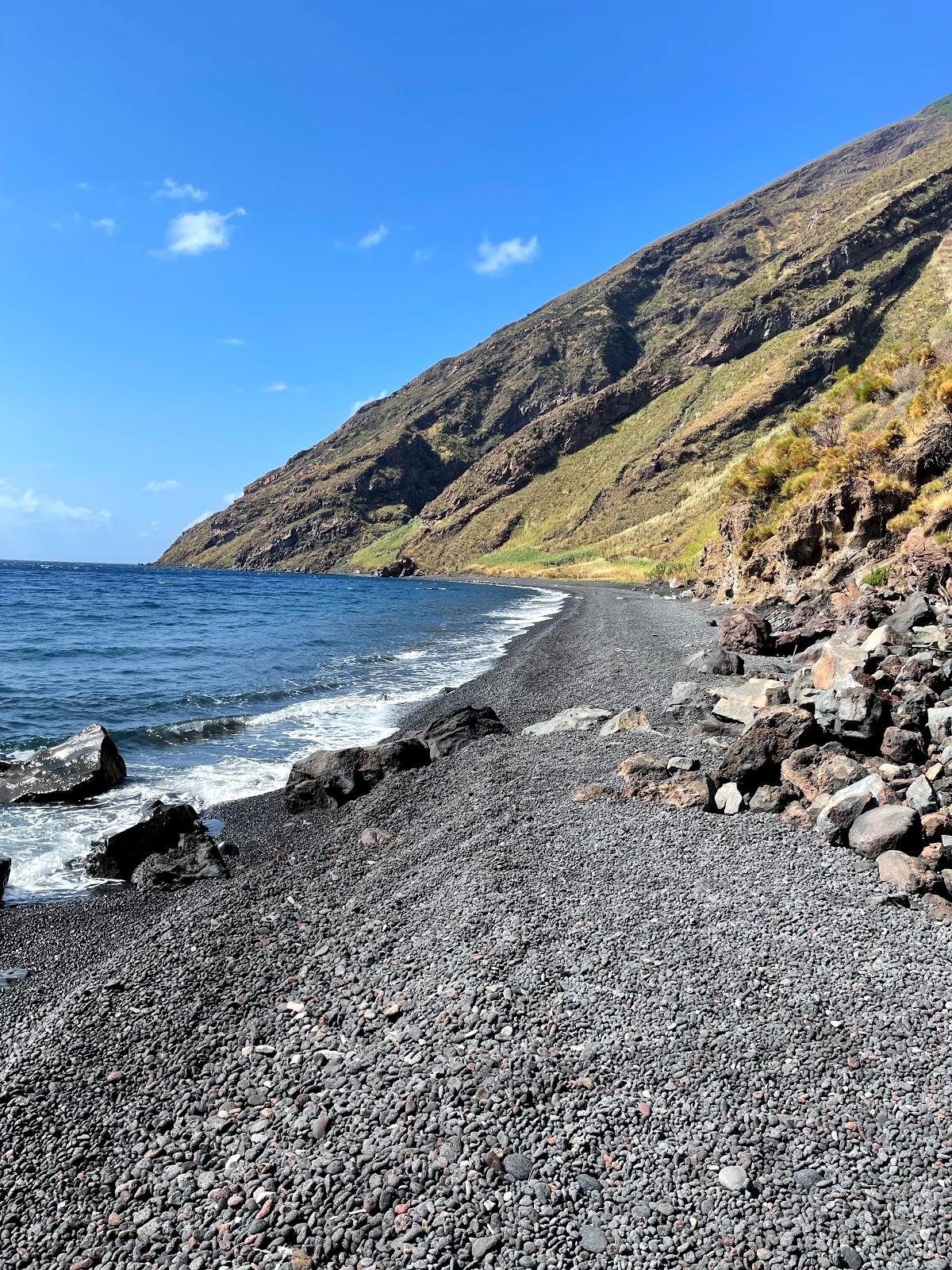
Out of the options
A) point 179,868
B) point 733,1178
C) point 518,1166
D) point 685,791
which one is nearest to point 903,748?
point 685,791

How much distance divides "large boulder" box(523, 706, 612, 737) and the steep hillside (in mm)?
50676

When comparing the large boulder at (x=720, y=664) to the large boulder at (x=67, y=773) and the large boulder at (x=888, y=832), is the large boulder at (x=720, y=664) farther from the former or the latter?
the large boulder at (x=67, y=773)

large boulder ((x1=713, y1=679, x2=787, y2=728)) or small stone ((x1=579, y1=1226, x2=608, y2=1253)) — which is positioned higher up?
large boulder ((x1=713, y1=679, x2=787, y2=728))

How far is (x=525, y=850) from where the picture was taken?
770 cm

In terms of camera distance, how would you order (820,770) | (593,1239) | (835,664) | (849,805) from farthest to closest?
1. (835,664)
2. (820,770)
3. (849,805)
4. (593,1239)

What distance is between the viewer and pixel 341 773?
34.7ft

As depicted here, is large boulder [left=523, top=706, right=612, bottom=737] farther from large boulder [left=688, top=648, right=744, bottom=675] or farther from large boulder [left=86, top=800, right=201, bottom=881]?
large boulder [left=86, top=800, right=201, bottom=881]

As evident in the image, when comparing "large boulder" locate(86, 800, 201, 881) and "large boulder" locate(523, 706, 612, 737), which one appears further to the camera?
"large boulder" locate(523, 706, 612, 737)

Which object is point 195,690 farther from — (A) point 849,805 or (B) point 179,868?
(A) point 849,805

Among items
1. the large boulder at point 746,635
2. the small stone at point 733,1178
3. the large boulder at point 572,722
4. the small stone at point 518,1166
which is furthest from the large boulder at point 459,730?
the small stone at point 733,1178

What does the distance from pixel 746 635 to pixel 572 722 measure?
811 cm

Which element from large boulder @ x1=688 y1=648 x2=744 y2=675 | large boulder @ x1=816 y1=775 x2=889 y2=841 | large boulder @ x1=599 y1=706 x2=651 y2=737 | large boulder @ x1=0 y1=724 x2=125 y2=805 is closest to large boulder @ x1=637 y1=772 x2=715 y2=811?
large boulder @ x1=816 y1=775 x2=889 y2=841

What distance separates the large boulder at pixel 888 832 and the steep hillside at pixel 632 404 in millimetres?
55805

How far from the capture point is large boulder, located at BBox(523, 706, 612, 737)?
12.4 meters
